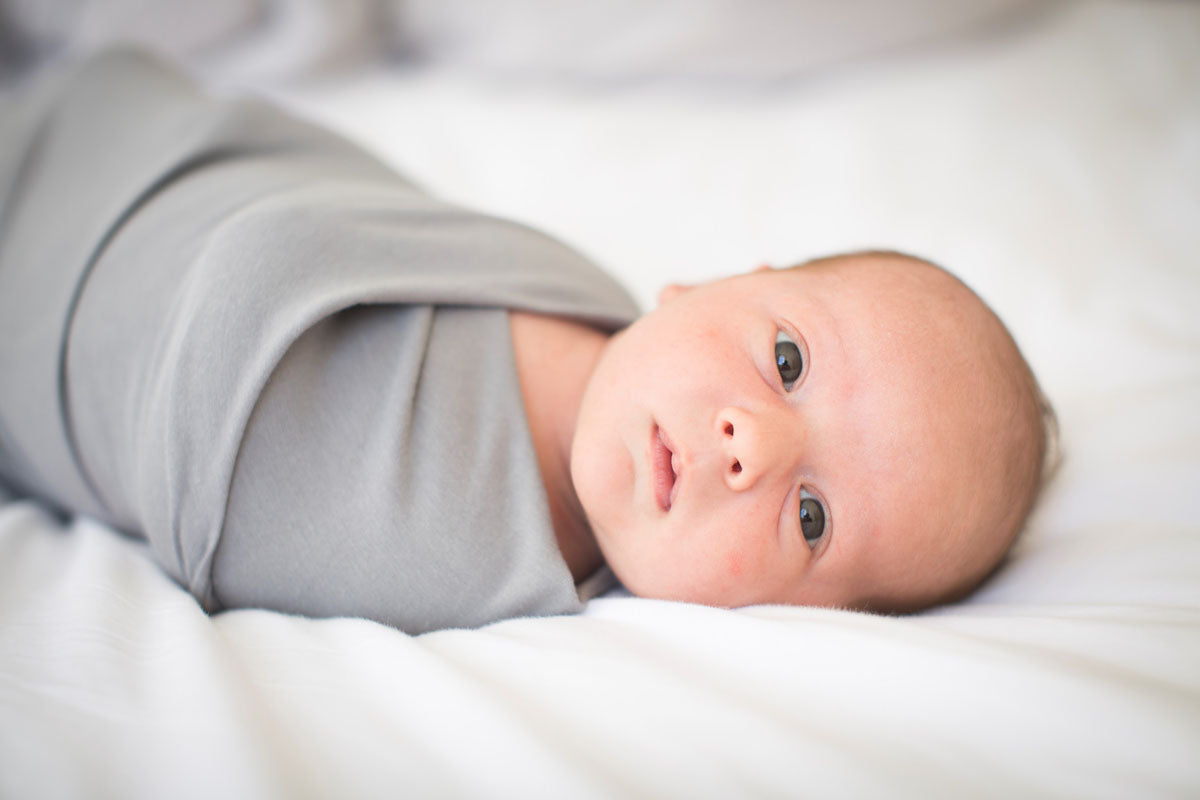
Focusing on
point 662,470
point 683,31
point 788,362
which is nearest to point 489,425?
point 662,470

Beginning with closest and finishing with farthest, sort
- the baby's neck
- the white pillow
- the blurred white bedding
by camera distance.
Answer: the blurred white bedding < the baby's neck < the white pillow

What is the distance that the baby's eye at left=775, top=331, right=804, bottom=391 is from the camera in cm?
81

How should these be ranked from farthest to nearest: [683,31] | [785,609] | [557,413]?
1. [683,31]
2. [557,413]
3. [785,609]

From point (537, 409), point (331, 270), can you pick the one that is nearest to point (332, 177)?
point (331, 270)

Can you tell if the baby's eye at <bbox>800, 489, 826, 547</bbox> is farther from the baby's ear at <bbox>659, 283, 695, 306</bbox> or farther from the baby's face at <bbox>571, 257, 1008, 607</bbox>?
the baby's ear at <bbox>659, 283, 695, 306</bbox>

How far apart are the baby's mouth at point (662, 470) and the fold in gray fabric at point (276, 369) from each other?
0.12 m

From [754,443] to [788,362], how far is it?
116 mm

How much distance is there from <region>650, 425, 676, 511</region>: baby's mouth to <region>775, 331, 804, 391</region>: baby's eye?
135mm

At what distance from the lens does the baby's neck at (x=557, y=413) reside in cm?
96

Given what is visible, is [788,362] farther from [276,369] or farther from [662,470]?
[276,369]

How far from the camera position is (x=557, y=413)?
0.96 metres

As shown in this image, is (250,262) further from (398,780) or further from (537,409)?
(398,780)

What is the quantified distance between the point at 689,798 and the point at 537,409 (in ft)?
1.75

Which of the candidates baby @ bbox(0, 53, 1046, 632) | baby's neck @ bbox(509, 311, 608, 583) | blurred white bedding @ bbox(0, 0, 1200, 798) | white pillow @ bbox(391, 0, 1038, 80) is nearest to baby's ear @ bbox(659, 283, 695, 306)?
baby @ bbox(0, 53, 1046, 632)
